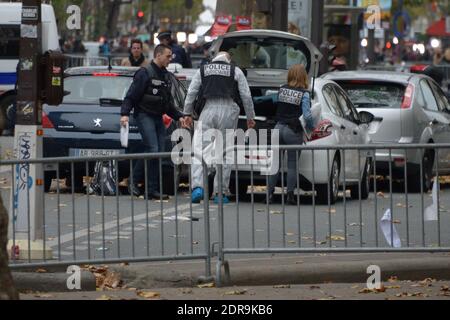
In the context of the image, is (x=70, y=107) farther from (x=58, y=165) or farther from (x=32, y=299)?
(x=32, y=299)

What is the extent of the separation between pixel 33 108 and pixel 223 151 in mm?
1600

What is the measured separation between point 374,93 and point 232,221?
316 inches

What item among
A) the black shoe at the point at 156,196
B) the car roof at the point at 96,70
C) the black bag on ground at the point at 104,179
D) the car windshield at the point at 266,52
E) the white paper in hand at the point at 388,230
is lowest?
the white paper in hand at the point at 388,230

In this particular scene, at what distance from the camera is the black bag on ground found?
403 inches

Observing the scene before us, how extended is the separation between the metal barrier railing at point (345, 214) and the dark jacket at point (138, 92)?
4966 mm

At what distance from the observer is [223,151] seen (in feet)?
36.4

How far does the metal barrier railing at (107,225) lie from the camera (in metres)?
10.2

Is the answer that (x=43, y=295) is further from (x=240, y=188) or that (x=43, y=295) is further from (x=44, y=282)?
(x=240, y=188)

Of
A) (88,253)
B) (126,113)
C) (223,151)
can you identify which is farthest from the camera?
(126,113)

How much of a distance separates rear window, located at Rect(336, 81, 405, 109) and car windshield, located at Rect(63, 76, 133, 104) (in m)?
3.21

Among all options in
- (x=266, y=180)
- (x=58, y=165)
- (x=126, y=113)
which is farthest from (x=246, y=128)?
(x=58, y=165)

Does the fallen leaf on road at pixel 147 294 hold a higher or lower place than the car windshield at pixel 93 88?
lower

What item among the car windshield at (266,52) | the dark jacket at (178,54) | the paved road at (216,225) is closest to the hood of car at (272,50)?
the car windshield at (266,52)

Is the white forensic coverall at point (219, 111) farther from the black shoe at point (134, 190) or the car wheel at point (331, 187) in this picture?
the black shoe at point (134, 190)
